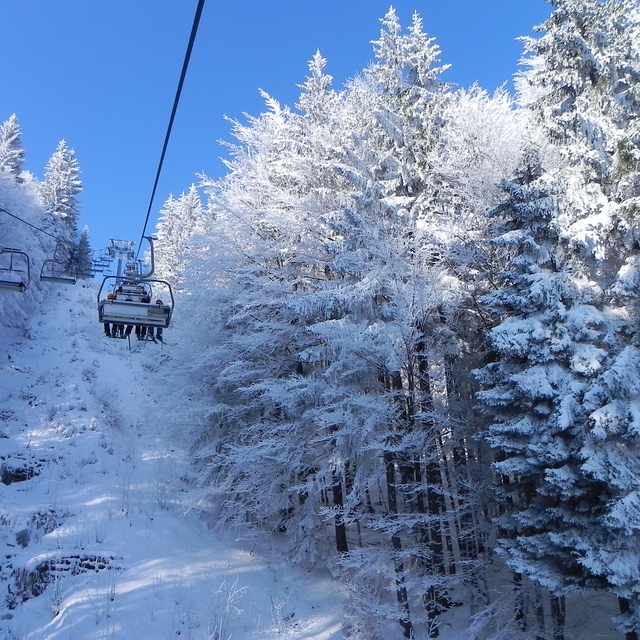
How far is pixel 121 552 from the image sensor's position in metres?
10.9

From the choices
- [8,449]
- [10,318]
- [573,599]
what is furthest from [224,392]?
[10,318]

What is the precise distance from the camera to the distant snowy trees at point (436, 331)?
790cm

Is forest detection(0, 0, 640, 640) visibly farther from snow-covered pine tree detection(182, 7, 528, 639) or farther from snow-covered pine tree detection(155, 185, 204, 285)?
snow-covered pine tree detection(155, 185, 204, 285)

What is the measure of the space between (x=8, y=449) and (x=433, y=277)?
15.2m

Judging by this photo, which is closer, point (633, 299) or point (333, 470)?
point (633, 299)

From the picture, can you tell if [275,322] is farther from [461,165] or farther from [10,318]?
[10,318]

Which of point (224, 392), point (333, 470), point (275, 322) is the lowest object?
point (333, 470)

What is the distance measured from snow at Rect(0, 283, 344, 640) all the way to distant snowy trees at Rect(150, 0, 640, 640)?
1043 mm

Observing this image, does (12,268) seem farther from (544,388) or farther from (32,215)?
(544,388)

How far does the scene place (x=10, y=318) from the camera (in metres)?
25.9

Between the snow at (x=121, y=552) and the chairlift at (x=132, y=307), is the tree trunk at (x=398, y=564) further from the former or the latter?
the chairlift at (x=132, y=307)

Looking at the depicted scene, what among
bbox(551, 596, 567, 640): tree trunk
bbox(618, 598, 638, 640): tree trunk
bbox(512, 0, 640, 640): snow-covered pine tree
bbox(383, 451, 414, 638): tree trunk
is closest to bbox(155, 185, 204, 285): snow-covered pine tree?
bbox(383, 451, 414, 638): tree trunk

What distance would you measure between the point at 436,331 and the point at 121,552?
9290 mm

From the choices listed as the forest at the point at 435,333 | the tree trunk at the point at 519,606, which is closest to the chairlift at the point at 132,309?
the forest at the point at 435,333
